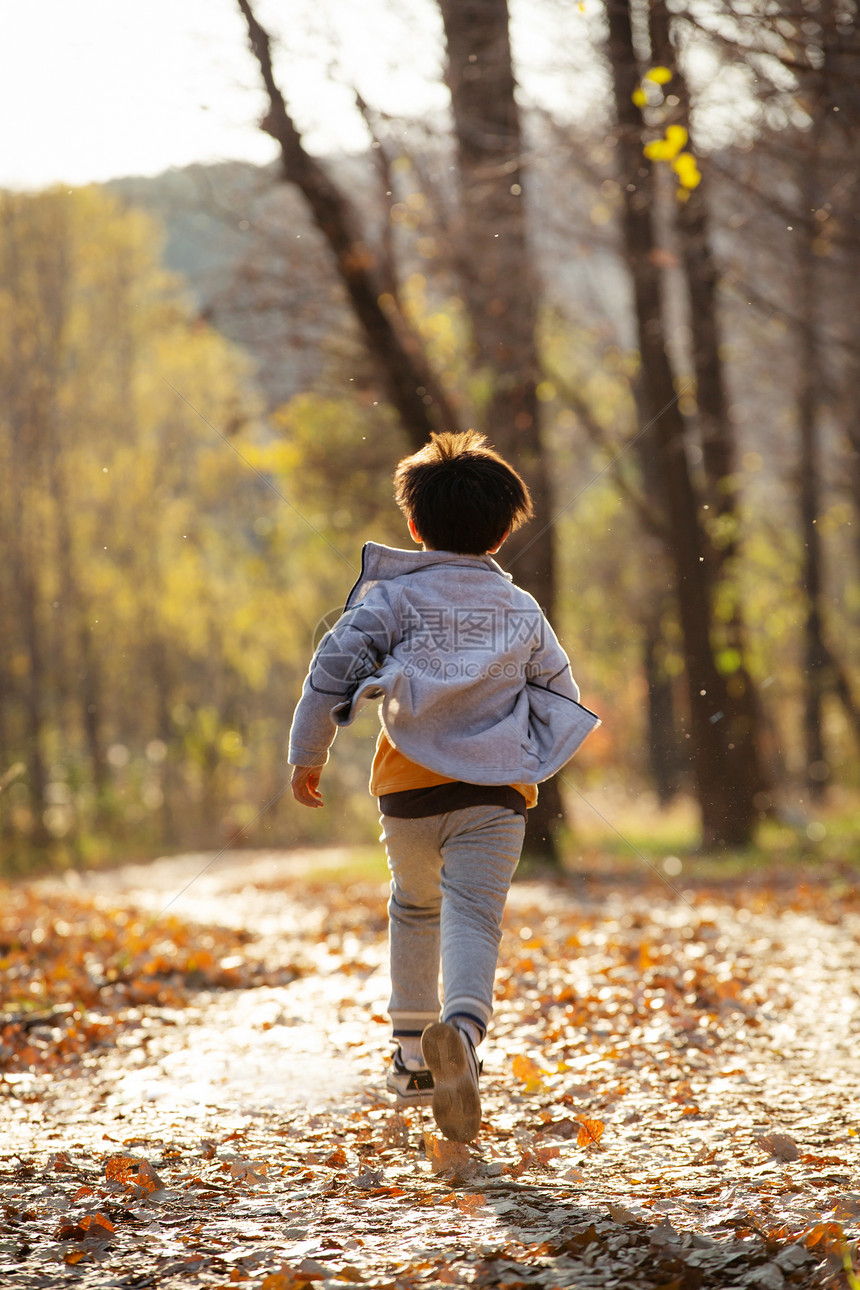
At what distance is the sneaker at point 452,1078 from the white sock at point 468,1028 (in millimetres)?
60

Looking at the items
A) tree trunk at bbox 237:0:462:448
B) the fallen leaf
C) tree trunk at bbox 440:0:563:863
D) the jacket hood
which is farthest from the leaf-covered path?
tree trunk at bbox 237:0:462:448

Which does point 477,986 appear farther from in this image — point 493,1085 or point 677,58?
point 677,58

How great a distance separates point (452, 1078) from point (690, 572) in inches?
357

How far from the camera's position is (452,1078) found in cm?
267

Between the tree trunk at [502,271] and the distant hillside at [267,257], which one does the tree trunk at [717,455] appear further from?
the tree trunk at [502,271]

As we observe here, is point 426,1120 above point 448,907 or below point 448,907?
below

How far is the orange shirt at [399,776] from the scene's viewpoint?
3.04 m

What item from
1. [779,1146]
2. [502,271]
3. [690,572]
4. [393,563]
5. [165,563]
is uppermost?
[502,271]

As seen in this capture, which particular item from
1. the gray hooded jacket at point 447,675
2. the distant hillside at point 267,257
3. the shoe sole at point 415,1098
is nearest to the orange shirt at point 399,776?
the gray hooded jacket at point 447,675

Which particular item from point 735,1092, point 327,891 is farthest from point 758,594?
point 735,1092

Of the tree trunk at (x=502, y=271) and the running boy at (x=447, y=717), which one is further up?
the tree trunk at (x=502, y=271)

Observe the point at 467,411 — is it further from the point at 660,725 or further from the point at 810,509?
the point at 660,725

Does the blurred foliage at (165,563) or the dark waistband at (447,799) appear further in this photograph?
the blurred foliage at (165,563)

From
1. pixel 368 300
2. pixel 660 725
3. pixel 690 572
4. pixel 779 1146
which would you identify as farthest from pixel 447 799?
pixel 660 725
